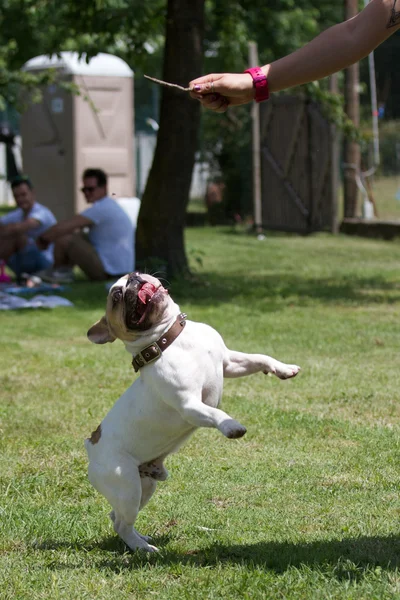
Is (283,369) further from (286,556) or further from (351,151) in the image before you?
(351,151)

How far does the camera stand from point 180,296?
1076cm

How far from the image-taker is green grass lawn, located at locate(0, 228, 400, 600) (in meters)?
3.52

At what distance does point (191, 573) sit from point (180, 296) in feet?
23.9

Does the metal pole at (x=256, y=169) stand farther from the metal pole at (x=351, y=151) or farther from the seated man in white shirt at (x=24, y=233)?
the seated man in white shirt at (x=24, y=233)

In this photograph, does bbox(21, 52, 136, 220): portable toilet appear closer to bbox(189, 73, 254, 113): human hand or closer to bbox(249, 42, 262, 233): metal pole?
bbox(249, 42, 262, 233): metal pole

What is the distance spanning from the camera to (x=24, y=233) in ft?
41.7

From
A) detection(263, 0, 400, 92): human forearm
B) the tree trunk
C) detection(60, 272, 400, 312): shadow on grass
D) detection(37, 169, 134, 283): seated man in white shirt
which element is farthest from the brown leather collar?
detection(37, 169, 134, 283): seated man in white shirt

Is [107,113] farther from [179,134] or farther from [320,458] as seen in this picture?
[320,458]

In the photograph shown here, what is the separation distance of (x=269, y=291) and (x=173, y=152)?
6.50 ft

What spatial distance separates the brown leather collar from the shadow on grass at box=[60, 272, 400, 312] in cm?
612

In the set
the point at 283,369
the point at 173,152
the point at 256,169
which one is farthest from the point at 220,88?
the point at 256,169

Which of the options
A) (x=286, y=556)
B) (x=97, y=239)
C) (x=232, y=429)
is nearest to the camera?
(x=232, y=429)

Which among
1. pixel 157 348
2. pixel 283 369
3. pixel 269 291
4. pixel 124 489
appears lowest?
pixel 124 489

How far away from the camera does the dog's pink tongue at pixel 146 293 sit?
11.8 ft
